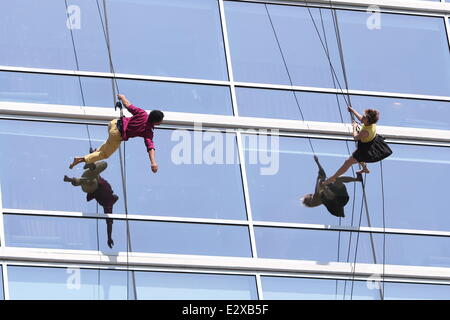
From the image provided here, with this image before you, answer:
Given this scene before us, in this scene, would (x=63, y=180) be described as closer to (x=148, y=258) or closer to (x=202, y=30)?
(x=148, y=258)

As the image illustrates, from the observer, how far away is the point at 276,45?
Answer: 20.4 metres

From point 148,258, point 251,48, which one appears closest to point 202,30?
point 251,48

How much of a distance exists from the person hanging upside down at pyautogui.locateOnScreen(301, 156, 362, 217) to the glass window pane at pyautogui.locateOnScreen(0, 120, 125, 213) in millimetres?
2271

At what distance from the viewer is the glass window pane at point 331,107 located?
65.2 feet

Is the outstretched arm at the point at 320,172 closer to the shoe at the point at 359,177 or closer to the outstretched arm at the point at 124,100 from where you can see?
the shoe at the point at 359,177

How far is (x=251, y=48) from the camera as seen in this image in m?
20.3

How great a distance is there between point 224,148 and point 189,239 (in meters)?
1.35

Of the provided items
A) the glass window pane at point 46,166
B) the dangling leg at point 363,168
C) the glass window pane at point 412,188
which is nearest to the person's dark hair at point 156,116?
the glass window pane at point 46,166

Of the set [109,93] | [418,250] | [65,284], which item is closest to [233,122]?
[109,93]

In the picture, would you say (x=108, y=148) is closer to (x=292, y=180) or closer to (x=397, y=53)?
(x=292, y=180)

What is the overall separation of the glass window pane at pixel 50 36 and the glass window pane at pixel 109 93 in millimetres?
225

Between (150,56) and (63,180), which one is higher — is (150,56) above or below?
above
